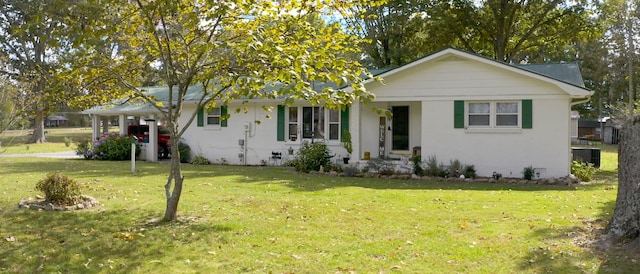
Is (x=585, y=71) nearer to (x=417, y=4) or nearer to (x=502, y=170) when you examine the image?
(x=417, y=4)

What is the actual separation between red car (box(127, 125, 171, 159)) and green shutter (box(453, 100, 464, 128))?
12.6 meters

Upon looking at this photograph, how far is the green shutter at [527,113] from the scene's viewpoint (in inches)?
568

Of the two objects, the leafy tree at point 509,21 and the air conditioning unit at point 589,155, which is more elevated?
the leafy tree at point 509,21

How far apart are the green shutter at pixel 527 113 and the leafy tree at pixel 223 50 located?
27.2 ft

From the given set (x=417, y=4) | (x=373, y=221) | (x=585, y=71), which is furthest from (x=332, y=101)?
(x=585, y=71)

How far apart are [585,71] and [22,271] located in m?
45.6

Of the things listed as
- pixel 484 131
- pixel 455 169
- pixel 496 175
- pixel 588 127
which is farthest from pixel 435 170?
pixel 588 127

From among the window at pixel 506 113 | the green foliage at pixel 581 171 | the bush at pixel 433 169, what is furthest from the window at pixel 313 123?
the green foliage at pixel 581 171

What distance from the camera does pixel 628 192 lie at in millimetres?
5723

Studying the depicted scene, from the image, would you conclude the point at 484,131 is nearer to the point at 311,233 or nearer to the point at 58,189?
the point at 311,233

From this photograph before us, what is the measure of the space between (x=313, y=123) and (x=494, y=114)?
6563 millimetres

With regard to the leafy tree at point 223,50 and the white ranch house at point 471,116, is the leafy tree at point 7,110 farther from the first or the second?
the white ranch house at point 471,116

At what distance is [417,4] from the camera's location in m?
25.5

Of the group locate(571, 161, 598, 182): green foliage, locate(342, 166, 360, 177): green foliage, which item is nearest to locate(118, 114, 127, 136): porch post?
locate(342, 166, 360, 177): green foliage
